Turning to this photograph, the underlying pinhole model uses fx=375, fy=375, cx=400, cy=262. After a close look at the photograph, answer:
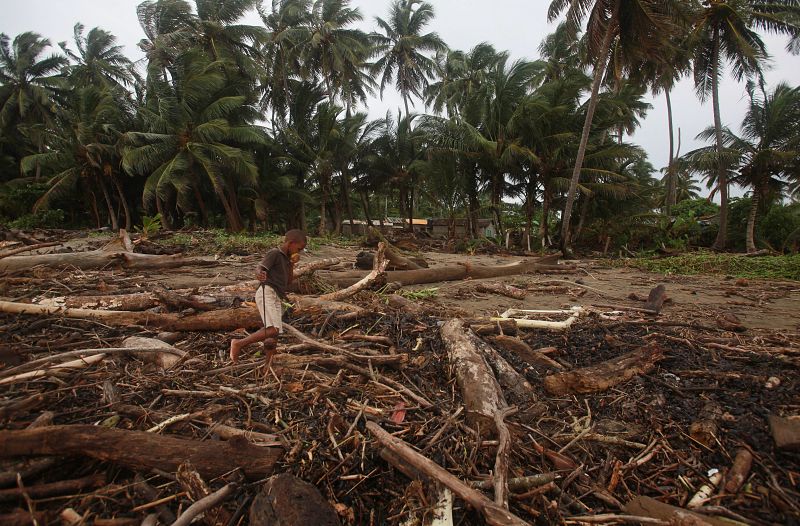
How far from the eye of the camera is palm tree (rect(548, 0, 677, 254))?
13.0 m

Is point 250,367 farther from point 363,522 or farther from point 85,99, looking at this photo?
point 85,99

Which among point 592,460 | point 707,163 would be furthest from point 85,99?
point 707,163

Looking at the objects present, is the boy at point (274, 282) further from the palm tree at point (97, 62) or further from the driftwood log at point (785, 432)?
the palm tree at point (97, 62)

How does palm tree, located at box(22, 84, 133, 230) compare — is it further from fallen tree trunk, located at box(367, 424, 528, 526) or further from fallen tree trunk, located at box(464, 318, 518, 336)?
fallen tree trunk, located at box(367, 424, 528, 526)

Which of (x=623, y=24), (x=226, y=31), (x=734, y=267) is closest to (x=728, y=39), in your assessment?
(x=623, y=24)

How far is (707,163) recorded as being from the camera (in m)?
17.1

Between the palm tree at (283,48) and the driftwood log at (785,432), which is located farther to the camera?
the palm tree at (283,48)

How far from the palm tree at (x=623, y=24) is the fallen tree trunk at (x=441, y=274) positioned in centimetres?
791

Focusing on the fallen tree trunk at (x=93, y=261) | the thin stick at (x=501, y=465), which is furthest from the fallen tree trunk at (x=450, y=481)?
the fallen tree trunk at (x=93, y=261)

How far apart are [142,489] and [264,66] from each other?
29.5 meters

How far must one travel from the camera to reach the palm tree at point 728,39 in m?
15.8

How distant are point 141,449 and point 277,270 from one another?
1648 mm

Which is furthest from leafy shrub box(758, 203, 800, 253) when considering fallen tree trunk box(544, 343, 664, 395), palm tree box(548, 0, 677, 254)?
fallen tree trunk box(544, 343, 664, 395)

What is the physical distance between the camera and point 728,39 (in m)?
16.4
